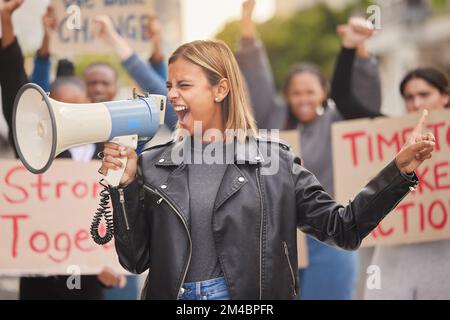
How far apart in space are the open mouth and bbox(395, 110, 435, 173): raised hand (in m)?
0.66

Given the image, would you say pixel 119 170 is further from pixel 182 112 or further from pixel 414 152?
pixel 414 152

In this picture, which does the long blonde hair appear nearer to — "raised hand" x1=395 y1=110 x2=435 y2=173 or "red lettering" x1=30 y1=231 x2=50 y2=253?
"raised hand" x1=395 y1=110 x2=435 y2=173

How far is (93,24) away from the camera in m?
4.18

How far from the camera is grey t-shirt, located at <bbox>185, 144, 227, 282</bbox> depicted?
240cm

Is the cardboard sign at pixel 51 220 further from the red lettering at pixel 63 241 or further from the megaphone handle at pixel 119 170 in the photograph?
the megaphone handle at pixel 119 170

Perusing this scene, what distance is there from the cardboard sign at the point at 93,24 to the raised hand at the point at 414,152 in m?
2.21

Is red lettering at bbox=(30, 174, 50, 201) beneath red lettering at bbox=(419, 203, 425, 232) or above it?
above

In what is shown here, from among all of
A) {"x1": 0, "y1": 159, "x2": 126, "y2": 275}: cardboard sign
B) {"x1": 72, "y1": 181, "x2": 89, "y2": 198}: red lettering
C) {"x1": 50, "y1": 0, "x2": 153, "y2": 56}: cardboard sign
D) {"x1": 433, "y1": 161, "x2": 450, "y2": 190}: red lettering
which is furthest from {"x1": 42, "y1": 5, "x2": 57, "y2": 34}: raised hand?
{"x1": 433, "y1": 161, "x2": 450, "y2": 190}: red lettering

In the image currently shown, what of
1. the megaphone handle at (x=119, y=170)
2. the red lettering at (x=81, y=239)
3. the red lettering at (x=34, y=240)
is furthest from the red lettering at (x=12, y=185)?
the megaphone handle at (x=119, y=170)

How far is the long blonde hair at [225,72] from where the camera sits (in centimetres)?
251

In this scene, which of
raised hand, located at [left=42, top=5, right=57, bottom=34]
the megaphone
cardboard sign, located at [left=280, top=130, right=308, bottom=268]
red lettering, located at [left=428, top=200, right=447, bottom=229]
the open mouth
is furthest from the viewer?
cardboard sign, located at [left=280, top=130, right=308, bottom=268]

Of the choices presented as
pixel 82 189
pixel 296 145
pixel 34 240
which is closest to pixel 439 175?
pixel 296 145

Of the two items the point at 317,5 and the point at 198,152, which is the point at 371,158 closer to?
the point at 198,152
